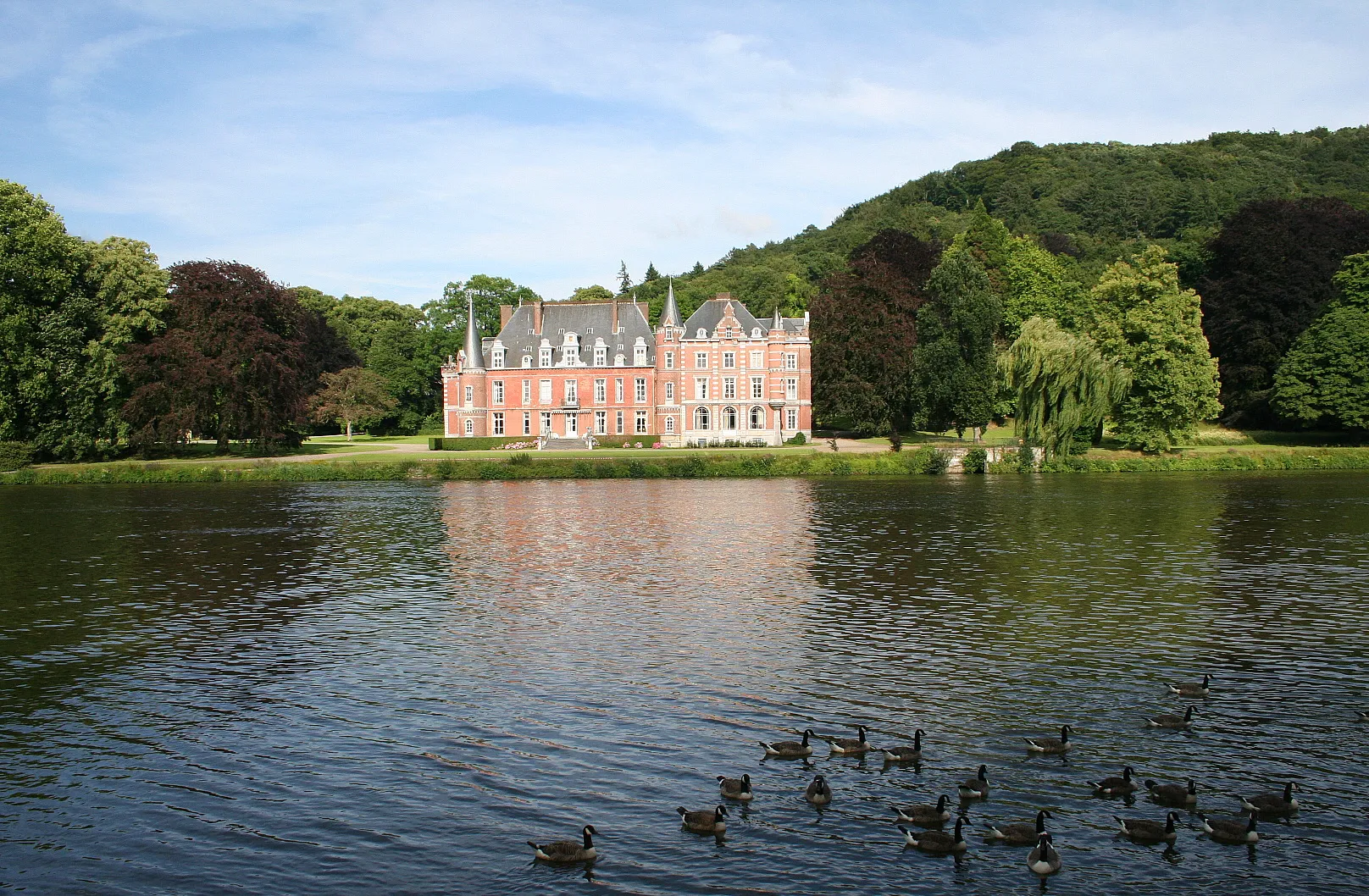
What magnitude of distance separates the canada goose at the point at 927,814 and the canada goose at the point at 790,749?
68.9 inches

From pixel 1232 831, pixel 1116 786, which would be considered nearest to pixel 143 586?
pixel 1116 786

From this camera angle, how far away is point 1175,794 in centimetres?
1103

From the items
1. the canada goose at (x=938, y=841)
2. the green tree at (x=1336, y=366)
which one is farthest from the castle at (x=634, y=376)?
the canada goose at (x=938, y=841)

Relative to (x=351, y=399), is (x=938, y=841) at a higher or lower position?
lower

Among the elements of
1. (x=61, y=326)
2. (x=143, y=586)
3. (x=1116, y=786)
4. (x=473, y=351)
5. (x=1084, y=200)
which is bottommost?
(x=1116, y=786)

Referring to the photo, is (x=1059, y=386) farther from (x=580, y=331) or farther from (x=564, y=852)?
(x=564, y=852)

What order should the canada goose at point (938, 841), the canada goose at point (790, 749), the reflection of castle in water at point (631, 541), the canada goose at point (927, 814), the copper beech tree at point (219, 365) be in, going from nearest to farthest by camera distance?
the canada goose at point (938, 841), the canada goose at point (927, 814), the canada goose at point (790, 749), the reflection of castle in water at point (631, 541), the copper beech tree at point (219, 365)

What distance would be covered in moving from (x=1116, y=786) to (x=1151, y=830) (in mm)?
1062

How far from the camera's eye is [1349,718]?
45.3ft

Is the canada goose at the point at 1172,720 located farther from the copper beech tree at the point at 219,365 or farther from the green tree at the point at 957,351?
the copper beech tree at the point at 219,365

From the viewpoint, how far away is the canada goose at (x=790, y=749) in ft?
40.7

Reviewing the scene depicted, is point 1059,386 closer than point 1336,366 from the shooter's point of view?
Yes

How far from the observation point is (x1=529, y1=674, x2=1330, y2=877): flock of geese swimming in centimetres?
1003

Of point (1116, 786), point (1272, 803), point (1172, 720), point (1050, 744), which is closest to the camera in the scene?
point (1272, 803)
